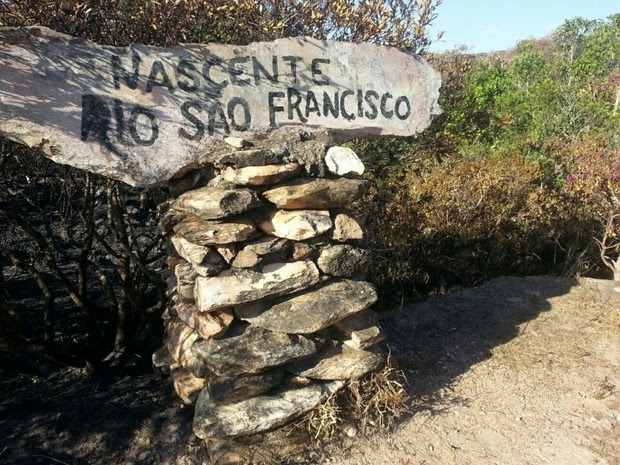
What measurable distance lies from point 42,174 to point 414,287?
3769 mm

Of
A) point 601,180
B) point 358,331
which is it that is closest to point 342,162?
point 358,331

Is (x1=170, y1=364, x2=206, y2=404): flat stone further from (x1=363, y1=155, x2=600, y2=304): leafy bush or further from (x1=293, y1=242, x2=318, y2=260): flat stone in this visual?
(x1=363, y1=155, x2=600, y2=304): leafy bush

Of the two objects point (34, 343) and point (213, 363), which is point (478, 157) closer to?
point (213, 363)

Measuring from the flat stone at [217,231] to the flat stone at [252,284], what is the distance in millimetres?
197

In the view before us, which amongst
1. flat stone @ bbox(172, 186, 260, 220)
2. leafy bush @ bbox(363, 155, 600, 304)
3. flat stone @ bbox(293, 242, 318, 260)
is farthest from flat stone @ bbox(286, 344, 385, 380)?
leafy bush @ bbox(363, 155, 600, 304)

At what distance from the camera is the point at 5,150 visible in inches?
146

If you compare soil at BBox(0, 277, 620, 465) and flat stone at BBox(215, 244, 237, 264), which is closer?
flat stone at BBox(215, 244, 237, 264)

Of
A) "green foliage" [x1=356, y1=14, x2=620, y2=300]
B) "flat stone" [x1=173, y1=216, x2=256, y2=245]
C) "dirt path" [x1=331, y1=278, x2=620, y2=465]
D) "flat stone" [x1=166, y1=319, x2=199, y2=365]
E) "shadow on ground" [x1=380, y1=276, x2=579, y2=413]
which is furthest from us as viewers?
"green foliage" [x1=356, y1=14, x2=620, y2=300]

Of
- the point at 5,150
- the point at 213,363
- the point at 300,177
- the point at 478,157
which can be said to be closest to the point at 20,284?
the point at 5,150

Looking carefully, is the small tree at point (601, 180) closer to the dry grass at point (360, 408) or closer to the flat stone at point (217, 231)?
the dry grass at point (360, 408)

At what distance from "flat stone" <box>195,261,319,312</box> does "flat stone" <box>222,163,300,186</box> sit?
17.7 inches

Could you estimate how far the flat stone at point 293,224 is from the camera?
2643mm

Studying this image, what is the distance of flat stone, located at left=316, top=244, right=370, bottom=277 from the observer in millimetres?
2746

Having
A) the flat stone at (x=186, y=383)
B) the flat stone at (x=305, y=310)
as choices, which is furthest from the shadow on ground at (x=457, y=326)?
the flat stone at (x=186, y=383)
